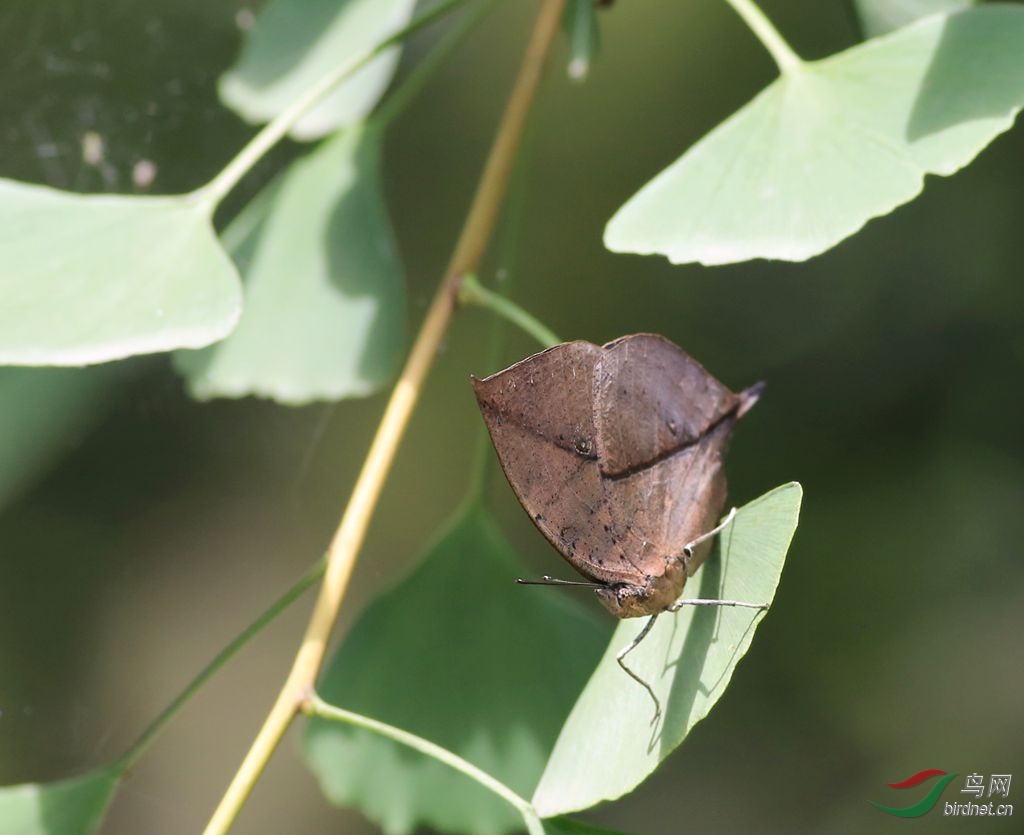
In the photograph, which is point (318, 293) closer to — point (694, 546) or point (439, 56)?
point (439, 56)

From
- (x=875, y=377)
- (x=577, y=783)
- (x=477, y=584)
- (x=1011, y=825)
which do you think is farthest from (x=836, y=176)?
(x=1011, y=825)

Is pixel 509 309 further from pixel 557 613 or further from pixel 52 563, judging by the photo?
pixel 52 563

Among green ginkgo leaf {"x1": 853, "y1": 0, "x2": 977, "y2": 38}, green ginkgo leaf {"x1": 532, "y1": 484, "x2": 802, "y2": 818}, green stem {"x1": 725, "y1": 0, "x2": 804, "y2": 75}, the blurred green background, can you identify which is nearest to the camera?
green ginkgo leaf {"x1": 532, "y1": 484, "x2": 802, "y2": 818}

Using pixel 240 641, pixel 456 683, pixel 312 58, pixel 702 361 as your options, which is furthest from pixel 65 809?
pixel 702 361

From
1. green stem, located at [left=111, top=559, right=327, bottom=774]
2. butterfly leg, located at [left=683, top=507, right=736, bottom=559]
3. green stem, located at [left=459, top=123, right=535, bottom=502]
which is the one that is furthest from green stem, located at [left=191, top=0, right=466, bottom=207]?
butterfly leg, located at [left=683, top=507, right=736, bottom=559]

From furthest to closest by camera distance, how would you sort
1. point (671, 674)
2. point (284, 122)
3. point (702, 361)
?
point (702, 361) → point (284, 122) → point (671, 674)

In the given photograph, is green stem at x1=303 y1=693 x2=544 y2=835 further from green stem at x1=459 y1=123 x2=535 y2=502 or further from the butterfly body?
green stem at x1=459 y1=123 x2=535 y2=502

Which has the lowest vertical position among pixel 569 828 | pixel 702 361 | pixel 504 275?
pixel 702 361
